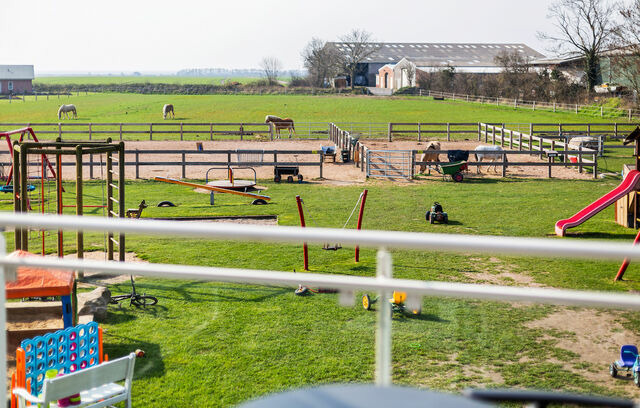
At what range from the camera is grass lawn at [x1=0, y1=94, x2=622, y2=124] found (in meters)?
54.5

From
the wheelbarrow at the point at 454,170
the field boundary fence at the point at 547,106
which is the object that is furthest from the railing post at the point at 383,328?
the field boundary fence at the point at 547,106

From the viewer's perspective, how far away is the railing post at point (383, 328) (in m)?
2.19

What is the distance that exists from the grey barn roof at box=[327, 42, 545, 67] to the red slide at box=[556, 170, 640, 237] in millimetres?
83206

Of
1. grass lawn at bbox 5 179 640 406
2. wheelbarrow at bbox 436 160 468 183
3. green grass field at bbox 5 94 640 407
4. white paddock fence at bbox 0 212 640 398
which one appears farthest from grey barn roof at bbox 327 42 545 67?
white paddock fence at bbox 0 212 640 398

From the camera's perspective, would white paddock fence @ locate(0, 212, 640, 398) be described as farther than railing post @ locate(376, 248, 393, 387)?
No

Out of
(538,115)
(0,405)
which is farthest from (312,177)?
(538,115)

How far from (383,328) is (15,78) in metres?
122

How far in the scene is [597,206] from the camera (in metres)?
16.3

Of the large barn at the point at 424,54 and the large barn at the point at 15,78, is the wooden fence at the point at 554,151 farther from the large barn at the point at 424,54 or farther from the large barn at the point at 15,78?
the large barn at the point at 15,78

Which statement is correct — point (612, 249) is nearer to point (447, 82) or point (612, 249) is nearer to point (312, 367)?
point (312, 367)

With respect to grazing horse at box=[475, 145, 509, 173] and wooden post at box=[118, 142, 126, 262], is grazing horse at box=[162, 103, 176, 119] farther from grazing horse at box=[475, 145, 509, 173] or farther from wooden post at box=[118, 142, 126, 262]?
wooden post at box=[118, 142, 126, 262]

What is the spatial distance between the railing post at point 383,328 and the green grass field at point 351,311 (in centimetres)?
32

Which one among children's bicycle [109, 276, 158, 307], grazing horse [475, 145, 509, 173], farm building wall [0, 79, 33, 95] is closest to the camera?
children's bicycle [109, 276, 158, 307]

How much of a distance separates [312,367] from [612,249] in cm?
536
